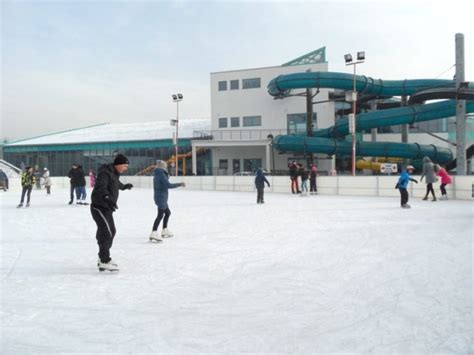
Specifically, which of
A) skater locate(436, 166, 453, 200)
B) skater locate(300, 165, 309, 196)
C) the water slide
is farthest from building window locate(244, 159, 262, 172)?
skater locate(436, 166, 453, 200)

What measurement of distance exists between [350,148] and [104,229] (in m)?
26.9

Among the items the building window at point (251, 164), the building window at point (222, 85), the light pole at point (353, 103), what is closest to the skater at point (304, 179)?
the light pole at point (353, 103)

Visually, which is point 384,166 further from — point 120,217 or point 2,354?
point 2,354

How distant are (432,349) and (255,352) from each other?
4.01ft

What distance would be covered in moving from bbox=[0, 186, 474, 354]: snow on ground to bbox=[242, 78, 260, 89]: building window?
95.5 feet

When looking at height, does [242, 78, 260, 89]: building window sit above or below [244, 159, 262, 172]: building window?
above

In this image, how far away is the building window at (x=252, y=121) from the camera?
3604 cm

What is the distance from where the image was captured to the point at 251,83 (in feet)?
120

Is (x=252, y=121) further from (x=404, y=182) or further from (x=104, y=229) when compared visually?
(x=104, y=229)

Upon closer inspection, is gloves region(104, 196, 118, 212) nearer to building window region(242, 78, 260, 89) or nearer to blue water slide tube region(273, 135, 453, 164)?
blue water slide tube region(273, 135, 453, 164)

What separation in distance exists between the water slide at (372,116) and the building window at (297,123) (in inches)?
103

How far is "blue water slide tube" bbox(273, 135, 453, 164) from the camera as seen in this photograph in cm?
3006

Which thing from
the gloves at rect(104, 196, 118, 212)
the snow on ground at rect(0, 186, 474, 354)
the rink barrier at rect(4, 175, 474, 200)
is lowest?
the snow on ground at rect(0, 186, 474, 354)

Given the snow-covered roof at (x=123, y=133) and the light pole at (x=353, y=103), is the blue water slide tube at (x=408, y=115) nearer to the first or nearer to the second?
the light pole at (x=353, y=103)
